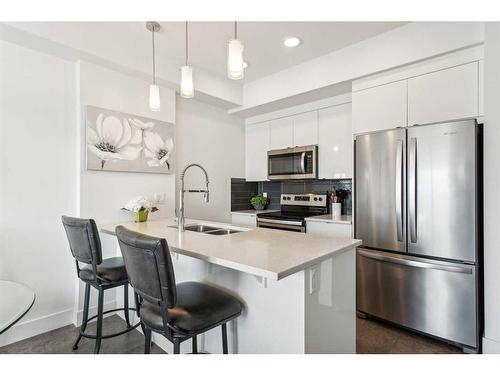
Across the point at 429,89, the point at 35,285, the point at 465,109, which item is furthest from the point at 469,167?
the point at 35,285

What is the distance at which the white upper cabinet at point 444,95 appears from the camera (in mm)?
2150

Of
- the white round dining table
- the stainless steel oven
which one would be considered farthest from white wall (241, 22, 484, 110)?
the white round dining table

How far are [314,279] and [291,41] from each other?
2224mm

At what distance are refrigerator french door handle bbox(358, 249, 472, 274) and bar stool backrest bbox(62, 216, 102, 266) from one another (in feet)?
7.09

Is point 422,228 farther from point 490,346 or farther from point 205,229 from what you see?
point 205,229

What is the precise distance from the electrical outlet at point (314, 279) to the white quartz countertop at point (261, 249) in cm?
7

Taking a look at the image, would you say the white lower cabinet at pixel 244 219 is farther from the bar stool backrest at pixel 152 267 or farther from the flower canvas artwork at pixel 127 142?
the bar stool backrest at pixel 152 267

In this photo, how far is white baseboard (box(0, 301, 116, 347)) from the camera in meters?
2.18

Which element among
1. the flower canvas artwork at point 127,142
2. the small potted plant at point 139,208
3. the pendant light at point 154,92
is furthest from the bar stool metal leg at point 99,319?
the pendant light at point 154,92

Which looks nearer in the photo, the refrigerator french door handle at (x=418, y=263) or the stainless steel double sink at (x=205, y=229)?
the refrigerator french door handle at (x=418, y=263)

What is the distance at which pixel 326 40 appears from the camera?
2.62 metres

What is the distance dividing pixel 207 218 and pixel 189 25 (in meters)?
2.30

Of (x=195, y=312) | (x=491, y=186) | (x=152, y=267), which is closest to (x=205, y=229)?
(x=195, y=312)

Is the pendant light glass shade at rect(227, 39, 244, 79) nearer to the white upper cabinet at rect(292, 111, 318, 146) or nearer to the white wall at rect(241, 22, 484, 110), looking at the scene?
the white wall at rect(241, 22, 484, 110)
